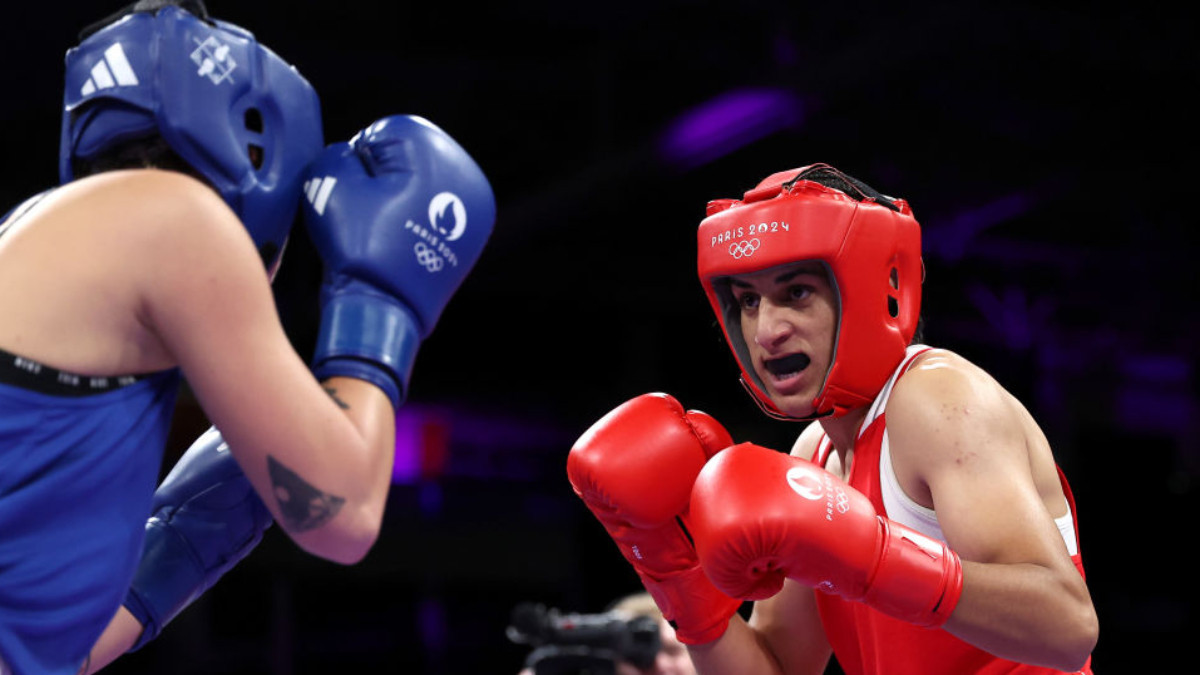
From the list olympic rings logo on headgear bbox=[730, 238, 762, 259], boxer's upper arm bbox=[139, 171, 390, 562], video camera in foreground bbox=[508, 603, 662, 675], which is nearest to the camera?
boxer's upper arm bbox=[139, 171, 390, 562]

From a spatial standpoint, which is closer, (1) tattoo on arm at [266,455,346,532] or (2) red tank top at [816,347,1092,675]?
(1) tattoo on arm at [266,455,346,532]

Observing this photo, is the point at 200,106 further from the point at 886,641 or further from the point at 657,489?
the point at 886,641

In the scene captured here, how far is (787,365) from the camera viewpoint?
85.7 inches

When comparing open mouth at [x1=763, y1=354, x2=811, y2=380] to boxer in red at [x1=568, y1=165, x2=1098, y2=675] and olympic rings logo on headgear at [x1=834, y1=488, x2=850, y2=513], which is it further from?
olympic rings logo on headgear at [x1=834, y1=488, x2=850, y2=513]

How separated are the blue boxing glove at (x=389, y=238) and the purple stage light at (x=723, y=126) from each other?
15.4 ft

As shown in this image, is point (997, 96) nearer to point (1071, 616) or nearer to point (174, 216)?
point (1071, 616)

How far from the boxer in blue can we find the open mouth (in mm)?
733

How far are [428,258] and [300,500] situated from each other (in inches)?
13.5

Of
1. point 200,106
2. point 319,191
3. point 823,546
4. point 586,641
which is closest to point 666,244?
point 586,641

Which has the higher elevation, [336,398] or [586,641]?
[336,398]

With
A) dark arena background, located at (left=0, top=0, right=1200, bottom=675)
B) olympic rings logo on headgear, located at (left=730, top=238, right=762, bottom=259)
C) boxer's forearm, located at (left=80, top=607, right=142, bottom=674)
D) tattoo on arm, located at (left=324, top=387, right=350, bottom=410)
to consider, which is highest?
tattoo on arm, located at (left=324, top=387, right=350, bottom=410)

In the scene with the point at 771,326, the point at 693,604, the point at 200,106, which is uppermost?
the point at 200,106

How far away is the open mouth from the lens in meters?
2.16

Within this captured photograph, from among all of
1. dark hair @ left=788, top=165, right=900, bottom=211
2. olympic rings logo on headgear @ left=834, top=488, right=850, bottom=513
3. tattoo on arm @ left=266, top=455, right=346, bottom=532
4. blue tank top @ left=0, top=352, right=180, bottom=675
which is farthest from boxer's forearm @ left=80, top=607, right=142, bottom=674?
dark hair @ left=788, top=165, right=900, bottom=211
